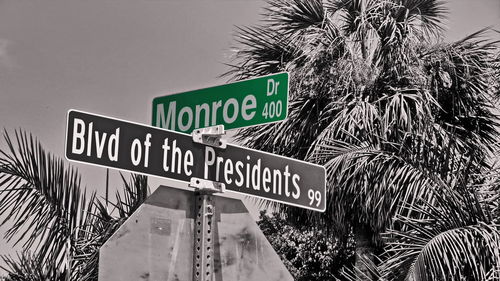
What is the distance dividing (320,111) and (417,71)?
132 centimetres

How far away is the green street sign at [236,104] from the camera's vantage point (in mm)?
4215

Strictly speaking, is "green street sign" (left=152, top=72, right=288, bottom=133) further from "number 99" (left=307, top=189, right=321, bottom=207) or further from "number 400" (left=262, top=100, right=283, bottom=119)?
"number 99" (left=307, top=189, right=321, bottom=207)

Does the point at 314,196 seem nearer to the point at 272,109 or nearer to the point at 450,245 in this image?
the point at 272,109

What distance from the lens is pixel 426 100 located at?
420 inches

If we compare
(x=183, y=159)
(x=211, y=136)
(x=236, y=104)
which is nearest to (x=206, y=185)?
(x=183, y=159)

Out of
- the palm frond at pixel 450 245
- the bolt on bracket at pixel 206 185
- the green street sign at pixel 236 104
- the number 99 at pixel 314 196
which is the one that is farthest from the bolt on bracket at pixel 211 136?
the palm frond at pixel 450 245

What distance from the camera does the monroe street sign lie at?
348 cm

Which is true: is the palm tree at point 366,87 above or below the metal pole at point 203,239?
above

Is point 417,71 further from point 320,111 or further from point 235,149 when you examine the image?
point 235,149

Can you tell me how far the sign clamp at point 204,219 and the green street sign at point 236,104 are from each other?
43 centimetres

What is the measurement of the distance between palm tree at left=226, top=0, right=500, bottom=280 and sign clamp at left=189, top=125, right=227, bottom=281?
602 cm

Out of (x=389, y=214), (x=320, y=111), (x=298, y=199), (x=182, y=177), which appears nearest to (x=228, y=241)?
(x=182, y=177)

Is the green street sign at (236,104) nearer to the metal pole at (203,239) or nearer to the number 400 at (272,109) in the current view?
the number 400 at (272,109)

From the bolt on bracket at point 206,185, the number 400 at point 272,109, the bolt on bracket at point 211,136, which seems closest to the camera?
the bolt on bracket at point 206,185
